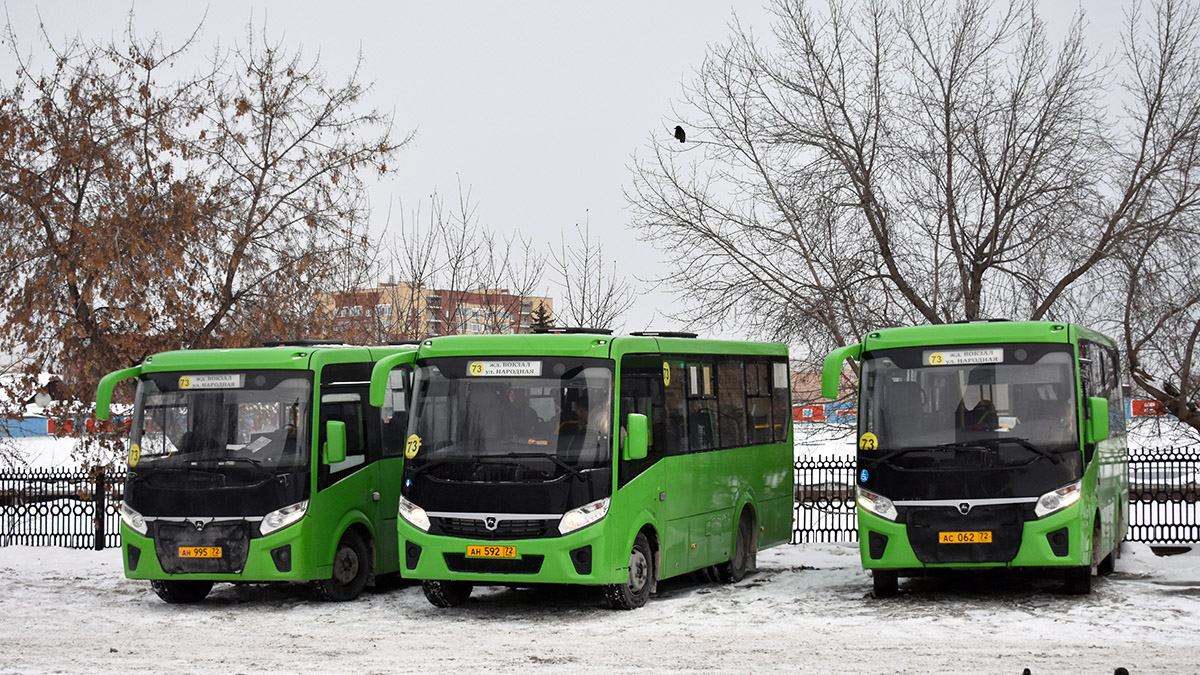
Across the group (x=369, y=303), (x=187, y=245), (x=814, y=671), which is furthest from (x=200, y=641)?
(x=369, y=303)

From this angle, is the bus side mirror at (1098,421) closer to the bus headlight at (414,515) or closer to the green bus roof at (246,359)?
the bus headlight at (414,515)

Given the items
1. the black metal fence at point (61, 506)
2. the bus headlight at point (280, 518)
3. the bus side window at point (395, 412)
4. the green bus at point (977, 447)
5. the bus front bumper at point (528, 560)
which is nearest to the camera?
the bus front bumper at point (528, 560)

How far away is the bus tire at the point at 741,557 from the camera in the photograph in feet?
56.3

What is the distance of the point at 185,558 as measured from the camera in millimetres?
15094

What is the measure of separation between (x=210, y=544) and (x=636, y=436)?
4.66 metres

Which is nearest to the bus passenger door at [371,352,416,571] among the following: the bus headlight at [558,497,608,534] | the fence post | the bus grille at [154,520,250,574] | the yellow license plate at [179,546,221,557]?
the bus grille at [154,520,250,574]

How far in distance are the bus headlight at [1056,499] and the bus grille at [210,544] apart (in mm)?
7956

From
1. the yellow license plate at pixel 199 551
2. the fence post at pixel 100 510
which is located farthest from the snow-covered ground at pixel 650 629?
the fence post at pixel 100 510

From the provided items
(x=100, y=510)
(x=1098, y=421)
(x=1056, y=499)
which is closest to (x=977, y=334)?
(x=1098, y=421)

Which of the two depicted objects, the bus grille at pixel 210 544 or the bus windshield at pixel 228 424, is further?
the bus windshield at pixel 228 424

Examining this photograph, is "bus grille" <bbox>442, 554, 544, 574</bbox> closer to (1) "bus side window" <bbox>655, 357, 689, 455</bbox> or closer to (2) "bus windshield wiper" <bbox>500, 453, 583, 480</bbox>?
(2) "bus windshield wiper" <bbox>500, 453, 583, 480</bbox>

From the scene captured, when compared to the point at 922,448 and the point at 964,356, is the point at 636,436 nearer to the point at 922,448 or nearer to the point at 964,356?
the point at 922,448

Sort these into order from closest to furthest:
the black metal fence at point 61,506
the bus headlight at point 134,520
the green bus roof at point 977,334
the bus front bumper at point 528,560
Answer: the bus front bumper at point 528,560 → the green bus roof at point 977,334 → the bus headlight at point 134,520 → the black metal fence at point 61,506

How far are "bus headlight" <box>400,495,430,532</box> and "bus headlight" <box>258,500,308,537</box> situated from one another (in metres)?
1.22
